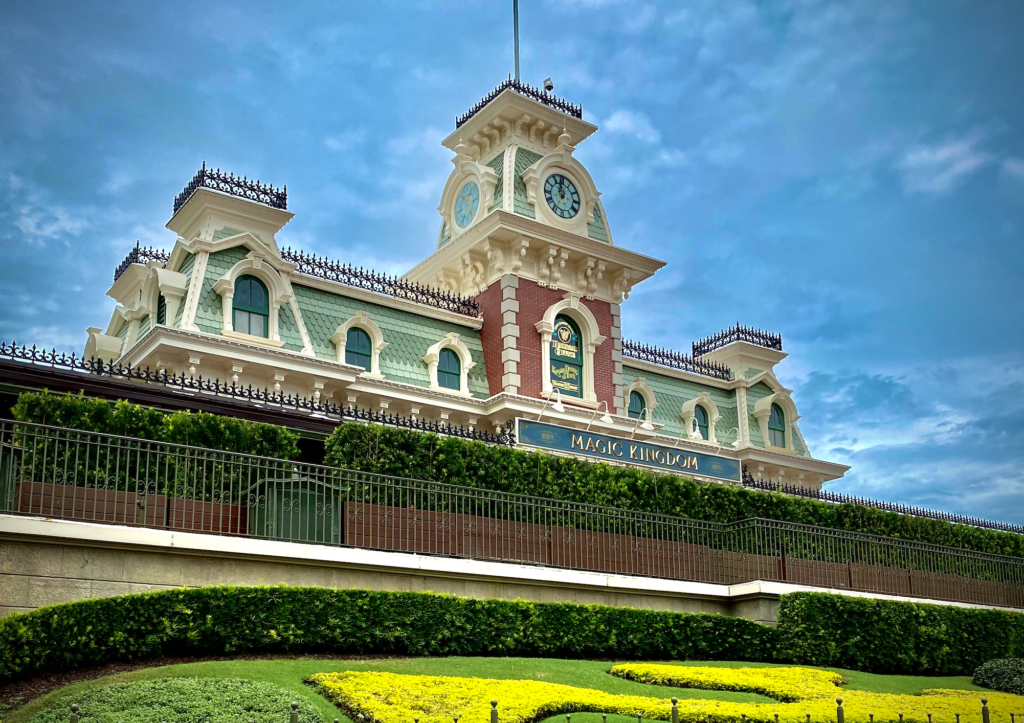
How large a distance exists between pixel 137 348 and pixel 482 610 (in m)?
12.5

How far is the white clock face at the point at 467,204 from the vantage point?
1265 inches

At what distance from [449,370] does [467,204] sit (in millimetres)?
5725

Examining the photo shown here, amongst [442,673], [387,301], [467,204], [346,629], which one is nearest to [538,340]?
[387,301]

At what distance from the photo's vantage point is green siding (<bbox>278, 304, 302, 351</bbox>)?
26484 mm

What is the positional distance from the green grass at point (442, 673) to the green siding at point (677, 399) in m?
15.8

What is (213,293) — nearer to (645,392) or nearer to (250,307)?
(250,307)

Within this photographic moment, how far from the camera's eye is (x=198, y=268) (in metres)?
25.7

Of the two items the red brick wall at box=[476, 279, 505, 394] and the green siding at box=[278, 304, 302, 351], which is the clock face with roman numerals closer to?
the red brick wall at box=[476, 279, 505, 394]

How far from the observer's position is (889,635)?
68.1 ft

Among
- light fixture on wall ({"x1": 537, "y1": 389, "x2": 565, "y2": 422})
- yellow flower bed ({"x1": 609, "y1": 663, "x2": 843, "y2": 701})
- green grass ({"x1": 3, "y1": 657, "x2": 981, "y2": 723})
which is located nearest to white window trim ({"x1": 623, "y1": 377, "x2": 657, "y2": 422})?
light fixture on wall ({"x1": 537, "y1": 389, "x2": 565, "y2": 422})

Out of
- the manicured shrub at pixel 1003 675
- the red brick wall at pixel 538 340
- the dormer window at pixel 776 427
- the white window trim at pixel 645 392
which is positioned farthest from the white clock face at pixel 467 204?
the manicured shrub at pixel 1003 675

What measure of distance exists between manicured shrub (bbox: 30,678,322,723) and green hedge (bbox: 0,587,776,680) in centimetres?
118

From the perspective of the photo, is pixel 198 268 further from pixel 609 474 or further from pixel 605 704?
pixel 605 704

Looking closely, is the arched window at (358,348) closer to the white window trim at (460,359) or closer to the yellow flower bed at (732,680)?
the white window trim at (460,359)
